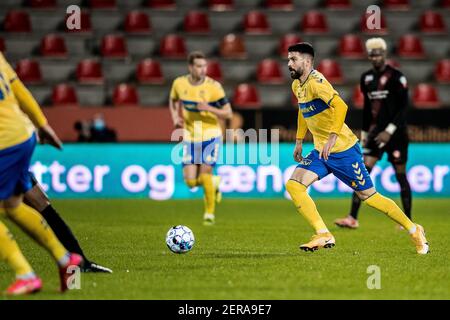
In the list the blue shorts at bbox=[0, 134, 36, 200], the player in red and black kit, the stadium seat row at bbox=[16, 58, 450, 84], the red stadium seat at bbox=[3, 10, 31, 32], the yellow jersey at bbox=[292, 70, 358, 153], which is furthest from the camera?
the red stadium seat at bbox=[3, 10, 31, 32]

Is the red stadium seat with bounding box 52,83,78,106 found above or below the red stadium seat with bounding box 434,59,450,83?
below

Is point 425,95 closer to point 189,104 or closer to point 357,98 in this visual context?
point 357,98

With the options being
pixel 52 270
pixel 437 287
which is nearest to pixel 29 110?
pixel 52 270

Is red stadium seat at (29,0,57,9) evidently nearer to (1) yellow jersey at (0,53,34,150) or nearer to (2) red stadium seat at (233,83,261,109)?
(2) red stadium seat at (233,83,261,109)

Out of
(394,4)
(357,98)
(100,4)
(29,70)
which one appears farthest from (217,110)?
(394,4)

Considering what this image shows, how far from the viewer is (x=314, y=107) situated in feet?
31.3

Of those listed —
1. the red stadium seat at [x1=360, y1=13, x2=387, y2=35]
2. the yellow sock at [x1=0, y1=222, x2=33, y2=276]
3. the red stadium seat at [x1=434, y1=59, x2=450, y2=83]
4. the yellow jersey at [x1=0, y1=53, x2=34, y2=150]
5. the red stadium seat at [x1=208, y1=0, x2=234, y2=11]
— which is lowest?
the red stadium seat at [x1=434, y1=59, x2=450, y2=83]

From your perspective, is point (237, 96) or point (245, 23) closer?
point (237, 96)

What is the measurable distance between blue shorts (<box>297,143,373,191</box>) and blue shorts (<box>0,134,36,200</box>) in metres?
3.38

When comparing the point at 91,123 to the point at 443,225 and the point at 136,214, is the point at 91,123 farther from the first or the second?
the point at 443,225

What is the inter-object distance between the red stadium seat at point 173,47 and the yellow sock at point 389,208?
1244 centimetres

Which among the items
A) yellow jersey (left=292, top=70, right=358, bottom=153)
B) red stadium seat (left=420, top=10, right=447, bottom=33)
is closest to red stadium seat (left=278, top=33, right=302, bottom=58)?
red stadium seat (left=420, top=10, right=447, bottom=33)

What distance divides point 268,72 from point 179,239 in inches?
470

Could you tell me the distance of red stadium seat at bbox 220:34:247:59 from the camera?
21600 millimetres
